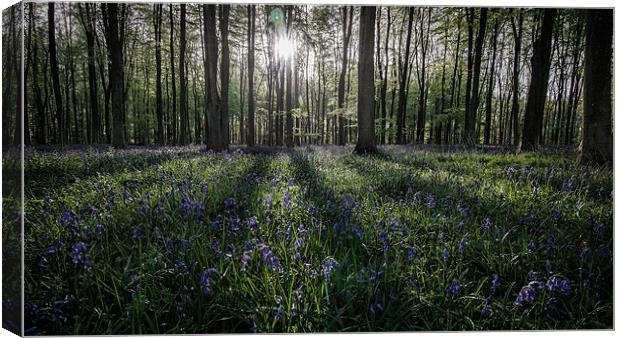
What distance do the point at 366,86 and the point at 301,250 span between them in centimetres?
207

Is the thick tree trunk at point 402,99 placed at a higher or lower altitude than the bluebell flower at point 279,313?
higher

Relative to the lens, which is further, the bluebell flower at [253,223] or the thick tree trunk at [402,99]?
the thick tree trunk at [402,99]

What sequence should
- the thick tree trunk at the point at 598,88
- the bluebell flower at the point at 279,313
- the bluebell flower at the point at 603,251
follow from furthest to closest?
the thick tree trunk at the point at 598,88 → the bluebell flower at the point at 603,251 → the bluebell flower at the point at 279,313

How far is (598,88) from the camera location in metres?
2.90

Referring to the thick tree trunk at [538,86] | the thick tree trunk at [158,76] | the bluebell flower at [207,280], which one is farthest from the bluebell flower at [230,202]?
the thick tree trunk at [538,86]

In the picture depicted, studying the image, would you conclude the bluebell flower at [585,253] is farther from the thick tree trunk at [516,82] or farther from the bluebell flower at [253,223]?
the bluebell flower at [253,223]

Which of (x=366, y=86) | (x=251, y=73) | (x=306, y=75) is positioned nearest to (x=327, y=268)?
(x=306, y=75)

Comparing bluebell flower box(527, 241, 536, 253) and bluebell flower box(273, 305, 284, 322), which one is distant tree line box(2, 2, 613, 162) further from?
bluebell flower box(273, 305, 284, 322)

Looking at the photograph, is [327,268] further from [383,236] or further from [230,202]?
[230,202]

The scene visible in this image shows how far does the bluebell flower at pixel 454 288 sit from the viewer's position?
181cm

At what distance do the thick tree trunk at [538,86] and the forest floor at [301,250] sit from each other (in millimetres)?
414

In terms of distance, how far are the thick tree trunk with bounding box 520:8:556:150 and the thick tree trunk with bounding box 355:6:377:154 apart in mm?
1491

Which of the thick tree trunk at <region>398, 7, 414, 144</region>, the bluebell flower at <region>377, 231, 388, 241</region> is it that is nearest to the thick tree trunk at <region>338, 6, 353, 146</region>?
the thick tree trunk at <region>398, 7, 414, 144</region>

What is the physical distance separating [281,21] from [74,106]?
1898 mm
